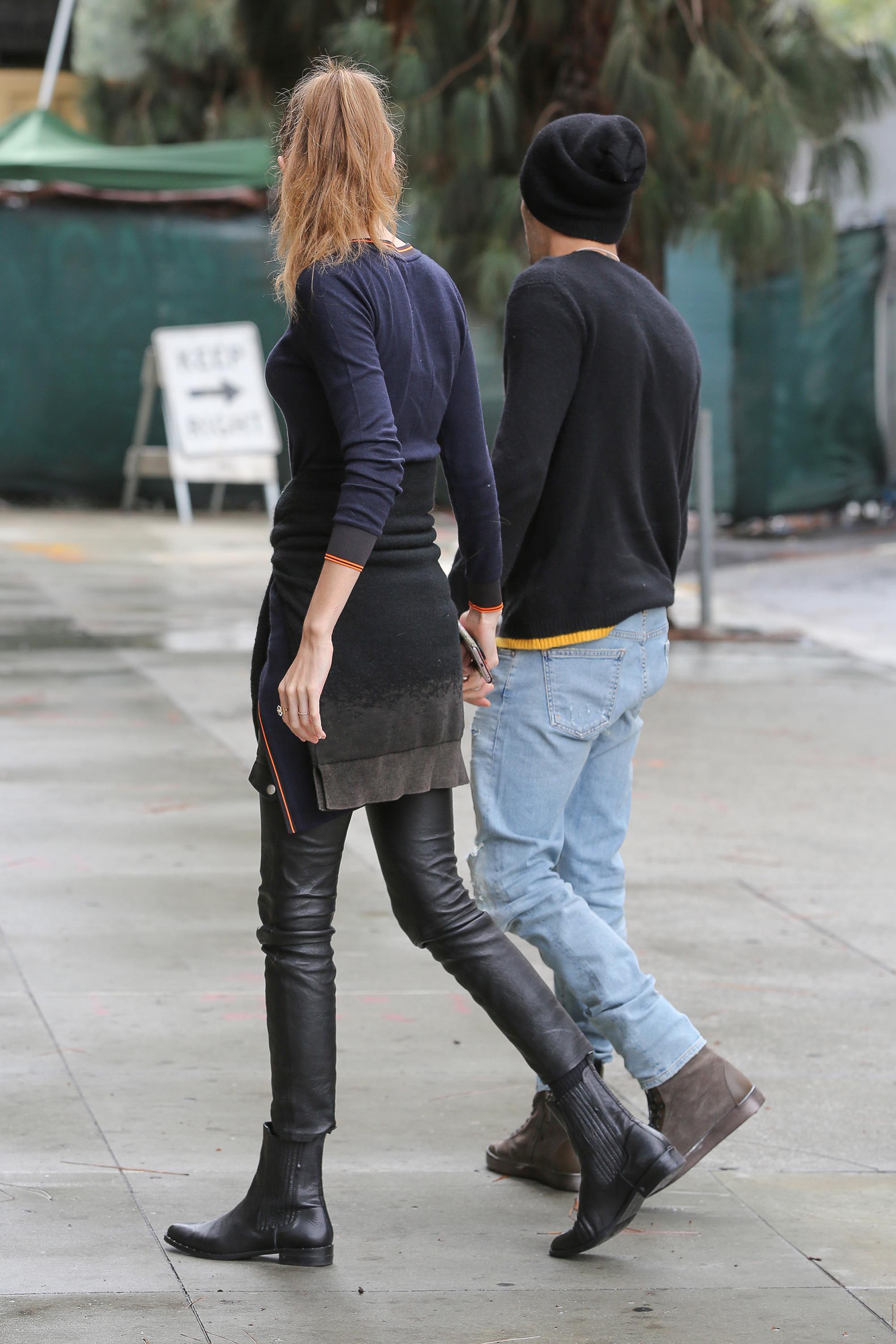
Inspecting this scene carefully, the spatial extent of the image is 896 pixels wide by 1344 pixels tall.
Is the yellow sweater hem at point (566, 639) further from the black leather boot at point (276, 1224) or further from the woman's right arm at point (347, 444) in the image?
the black leather boot at point (276, 1224)

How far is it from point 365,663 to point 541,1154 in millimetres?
1103

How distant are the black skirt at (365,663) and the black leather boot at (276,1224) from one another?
1.84 ft

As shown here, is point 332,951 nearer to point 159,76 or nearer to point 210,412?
point 210,412

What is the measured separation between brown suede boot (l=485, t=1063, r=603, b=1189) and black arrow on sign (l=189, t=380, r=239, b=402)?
1403cm

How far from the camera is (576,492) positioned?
3490 millimetres

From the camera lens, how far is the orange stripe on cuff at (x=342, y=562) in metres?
3.06

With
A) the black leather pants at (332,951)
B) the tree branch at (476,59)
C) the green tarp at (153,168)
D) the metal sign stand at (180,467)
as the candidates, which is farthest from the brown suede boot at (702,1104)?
the green tarp at (153,168)

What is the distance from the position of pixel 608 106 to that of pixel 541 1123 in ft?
24.7

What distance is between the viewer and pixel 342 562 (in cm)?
306

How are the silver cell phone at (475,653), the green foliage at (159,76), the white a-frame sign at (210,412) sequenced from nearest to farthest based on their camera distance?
1. the silver cell phone at (475,653)
2. the white a-frame sign at (210,412)
3. the green foliage at (159,76)

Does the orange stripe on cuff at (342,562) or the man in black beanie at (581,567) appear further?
the man in black beanie at (581,567)

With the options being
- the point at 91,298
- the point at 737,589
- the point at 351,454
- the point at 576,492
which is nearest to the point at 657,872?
the point at 576,492

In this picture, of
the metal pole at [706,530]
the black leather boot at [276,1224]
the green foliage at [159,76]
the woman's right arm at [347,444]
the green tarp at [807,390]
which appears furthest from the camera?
the green foliage at [159,76]

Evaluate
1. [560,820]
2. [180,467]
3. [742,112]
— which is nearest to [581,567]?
[560,820]
